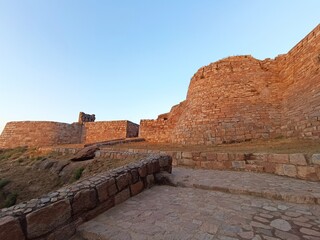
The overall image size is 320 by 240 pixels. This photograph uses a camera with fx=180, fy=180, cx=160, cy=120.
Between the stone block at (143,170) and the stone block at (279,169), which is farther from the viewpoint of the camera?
the stone block at (279,169)

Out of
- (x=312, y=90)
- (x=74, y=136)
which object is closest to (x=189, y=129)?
(x=312, y=90)

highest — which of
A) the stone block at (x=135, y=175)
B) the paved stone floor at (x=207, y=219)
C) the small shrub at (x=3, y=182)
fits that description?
the stone block at (x=135, y=175)

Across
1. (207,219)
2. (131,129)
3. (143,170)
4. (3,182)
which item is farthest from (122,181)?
(131,129)

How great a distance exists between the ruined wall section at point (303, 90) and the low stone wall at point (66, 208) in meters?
7.82

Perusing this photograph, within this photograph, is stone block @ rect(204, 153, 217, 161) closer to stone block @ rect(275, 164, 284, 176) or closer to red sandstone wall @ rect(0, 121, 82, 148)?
stone block @ rect(275, 164, 284, 176)

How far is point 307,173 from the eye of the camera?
428cm

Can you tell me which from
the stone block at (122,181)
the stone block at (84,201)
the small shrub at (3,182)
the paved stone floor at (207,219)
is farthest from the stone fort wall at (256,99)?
the small shrub at (3,182)

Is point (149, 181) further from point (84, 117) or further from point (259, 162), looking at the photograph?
point (84, 117)

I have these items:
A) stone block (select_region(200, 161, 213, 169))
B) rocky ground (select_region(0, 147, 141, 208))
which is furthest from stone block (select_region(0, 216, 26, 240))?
stone block (select_region(200, 161, 213, 169))

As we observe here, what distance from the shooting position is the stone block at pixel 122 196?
3.17m

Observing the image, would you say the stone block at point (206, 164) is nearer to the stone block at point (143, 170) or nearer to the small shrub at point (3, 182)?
the stone block at point (143, 170)

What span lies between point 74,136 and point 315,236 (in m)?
20.3

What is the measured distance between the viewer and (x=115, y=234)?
2.14 metres

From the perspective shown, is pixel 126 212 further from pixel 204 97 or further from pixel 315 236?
pixel 204 97
